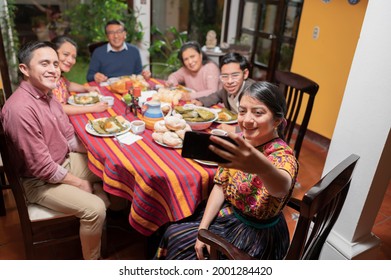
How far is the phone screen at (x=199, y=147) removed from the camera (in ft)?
2.93

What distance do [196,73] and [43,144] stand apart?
54.3 inches

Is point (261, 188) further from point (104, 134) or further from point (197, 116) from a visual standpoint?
point (104, 134)

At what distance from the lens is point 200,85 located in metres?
2.57

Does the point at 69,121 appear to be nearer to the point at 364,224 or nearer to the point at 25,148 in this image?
the point at 25,148

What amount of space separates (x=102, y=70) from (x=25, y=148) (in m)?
1.53

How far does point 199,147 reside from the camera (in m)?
0.91

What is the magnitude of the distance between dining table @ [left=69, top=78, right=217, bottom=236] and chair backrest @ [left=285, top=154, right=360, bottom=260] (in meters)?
0.48

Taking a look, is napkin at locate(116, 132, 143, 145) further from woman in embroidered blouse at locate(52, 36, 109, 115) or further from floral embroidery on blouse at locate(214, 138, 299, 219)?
floral embroidery on blouse at locate(214, 138, 299, 219)

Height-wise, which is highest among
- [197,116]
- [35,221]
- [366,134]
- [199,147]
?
[199,147]

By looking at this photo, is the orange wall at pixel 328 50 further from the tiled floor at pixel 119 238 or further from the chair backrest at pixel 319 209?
the chair backrest at pixel 319 209

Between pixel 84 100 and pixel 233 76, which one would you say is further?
pixel 84 100

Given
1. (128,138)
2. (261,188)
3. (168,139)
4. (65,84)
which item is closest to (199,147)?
(261,188)

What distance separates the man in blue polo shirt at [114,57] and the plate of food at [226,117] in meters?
0.99

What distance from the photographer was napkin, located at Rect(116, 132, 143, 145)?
1.61 m
